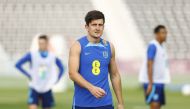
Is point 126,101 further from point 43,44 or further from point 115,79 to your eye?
point 115,79

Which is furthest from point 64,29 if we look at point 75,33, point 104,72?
point 104,72

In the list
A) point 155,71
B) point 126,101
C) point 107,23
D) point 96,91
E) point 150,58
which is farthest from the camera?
point 107,23

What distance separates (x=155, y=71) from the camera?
48.8 ft

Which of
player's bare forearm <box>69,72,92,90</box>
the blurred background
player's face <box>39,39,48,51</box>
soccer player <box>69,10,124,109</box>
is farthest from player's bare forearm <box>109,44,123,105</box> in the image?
the blurred background

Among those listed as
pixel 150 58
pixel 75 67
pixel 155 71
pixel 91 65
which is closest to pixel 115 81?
pixel 91 65

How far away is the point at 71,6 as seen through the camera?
44.2 meters

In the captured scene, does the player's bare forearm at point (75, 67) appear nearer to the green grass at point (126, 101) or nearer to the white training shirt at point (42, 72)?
the white training shirt at point (42, 72)

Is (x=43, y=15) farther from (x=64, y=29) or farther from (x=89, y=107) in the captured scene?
(x=89, y=107)

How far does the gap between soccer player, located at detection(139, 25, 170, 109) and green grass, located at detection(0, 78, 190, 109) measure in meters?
6.21

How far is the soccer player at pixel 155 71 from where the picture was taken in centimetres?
1451

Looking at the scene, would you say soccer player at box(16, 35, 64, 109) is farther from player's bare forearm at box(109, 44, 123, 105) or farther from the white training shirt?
player's bare forearm at box(109, 44, 123, 105)

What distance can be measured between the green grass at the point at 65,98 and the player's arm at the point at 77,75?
12633mm

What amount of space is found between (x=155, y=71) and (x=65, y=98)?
36.8 feet

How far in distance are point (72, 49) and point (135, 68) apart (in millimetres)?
25130
